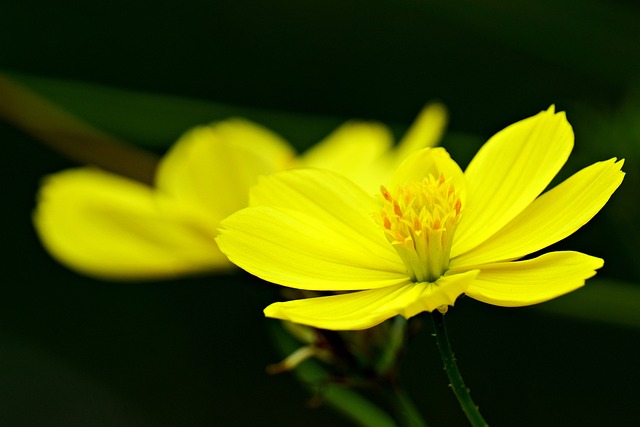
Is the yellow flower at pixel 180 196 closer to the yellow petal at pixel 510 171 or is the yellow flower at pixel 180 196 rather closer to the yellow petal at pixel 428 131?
the yellow petal at pixel 428 131

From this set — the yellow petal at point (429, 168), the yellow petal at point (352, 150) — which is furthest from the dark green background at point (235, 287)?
the yellow petal at point (429, 168)

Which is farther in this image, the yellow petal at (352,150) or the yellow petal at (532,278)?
the yellow petal at (352,150)

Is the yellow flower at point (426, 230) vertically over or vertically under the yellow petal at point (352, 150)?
under

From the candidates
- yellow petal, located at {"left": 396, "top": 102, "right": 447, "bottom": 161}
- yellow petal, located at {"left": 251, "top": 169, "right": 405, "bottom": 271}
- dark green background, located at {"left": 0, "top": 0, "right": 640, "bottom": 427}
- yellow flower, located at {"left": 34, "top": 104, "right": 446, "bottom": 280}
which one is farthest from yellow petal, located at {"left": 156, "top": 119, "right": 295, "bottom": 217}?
dark green background, located at {"left": 0, "top": 0, "right": 640, "bottom": 427}

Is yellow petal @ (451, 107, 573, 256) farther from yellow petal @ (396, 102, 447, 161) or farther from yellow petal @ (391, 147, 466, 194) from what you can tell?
yellow petal @ (396, 102, 447, 161)

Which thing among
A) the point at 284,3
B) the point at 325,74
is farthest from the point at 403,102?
the point at 284,3

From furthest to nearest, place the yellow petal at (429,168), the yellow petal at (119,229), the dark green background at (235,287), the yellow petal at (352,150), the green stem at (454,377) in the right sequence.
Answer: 1. the dark green background at (235,287)
2. the yellow petal at (352,150)
3. the yellow petal at (119,229)
4. the yellow petal at (429,168)
5. the green stem at (454,377)

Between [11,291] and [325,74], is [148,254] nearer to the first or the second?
[325,74]

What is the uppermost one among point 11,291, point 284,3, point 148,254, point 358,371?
point 284,3
